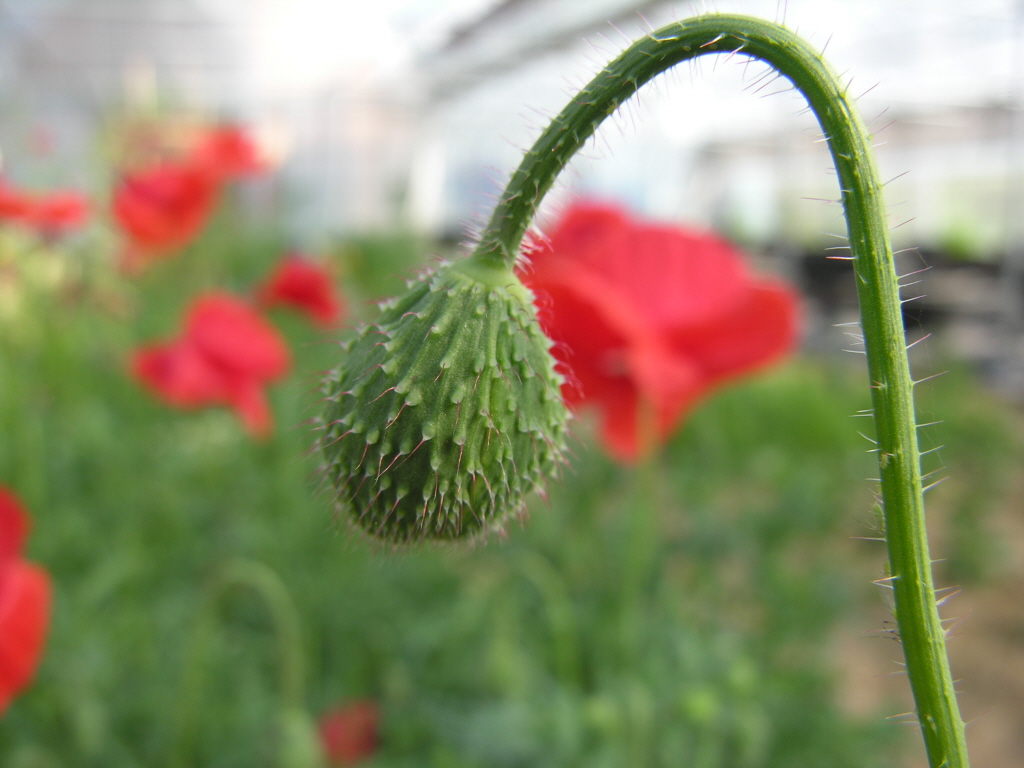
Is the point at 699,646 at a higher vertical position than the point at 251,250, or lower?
lower

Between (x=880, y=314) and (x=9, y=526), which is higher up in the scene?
(x=880, y=314)

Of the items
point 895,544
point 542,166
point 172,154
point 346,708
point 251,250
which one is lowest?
point 346,708

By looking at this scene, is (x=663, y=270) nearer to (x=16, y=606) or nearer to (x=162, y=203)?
(x=16, y=606)

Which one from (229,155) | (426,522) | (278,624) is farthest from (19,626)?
(229,155)

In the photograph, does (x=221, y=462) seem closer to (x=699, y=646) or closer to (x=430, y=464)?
(x=699, y=646)

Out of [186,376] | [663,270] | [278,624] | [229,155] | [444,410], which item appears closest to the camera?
[444,410]

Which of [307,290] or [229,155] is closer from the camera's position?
[307,290]

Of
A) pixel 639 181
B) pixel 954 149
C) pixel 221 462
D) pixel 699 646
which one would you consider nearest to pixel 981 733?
pixel 699 646
